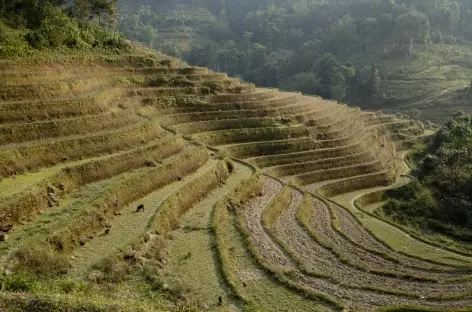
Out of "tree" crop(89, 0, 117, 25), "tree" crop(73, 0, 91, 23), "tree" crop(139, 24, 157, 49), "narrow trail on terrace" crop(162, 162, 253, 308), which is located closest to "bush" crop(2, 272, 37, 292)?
"narrow trail on terrace" crop(162, 162, 253, 308)

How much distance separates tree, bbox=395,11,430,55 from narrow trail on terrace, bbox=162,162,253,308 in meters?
92.8

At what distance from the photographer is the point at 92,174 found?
21.0 m

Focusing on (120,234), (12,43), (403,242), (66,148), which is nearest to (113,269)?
(120,234)

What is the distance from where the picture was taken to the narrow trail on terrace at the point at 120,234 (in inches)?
605

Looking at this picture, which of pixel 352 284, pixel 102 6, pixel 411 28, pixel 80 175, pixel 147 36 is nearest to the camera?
pixel 352 284

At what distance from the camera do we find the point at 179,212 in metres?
21.6

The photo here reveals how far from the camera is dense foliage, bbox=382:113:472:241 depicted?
32.0m

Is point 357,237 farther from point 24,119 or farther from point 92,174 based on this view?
point 24,119

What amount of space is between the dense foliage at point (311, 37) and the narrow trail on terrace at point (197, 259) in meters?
69.5

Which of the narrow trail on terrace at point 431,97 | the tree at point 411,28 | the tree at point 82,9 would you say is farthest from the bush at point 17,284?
the tree at point 411,28

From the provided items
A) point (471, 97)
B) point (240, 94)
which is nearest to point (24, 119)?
point (240, 94)

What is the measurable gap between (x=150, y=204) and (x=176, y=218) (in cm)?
134

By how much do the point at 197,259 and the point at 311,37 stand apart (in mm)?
118638

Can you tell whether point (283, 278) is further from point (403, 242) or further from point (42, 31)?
point (42, 31)
